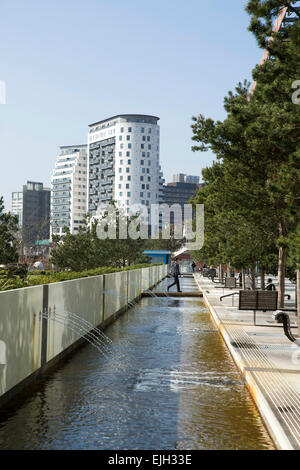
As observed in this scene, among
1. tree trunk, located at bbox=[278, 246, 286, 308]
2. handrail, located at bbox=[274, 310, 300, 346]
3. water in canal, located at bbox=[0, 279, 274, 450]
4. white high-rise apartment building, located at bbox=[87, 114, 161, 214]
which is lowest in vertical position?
water in canal, located at bbox=[0, 279, 274, 450]

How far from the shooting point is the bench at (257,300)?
15352mm

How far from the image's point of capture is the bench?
50.4 ft

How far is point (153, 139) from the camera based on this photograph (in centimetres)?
19188

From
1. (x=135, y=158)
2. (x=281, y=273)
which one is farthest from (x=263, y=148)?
(x=135, y=158)

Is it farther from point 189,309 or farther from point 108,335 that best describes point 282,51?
point 189,309

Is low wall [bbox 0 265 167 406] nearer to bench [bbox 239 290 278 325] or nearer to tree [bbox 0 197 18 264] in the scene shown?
bench [bbox 239 290 278 325]

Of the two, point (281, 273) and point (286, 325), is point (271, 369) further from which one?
point (281, 273)

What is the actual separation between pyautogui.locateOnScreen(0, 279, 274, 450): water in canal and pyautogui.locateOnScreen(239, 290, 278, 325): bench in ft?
9.93

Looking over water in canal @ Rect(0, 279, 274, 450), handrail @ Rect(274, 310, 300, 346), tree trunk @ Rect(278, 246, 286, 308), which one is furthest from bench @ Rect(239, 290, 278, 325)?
handrail @ Rect(274, 310, 300, 346)

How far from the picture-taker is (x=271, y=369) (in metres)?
8.98

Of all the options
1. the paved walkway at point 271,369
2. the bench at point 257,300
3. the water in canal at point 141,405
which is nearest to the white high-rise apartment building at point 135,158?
the bench at point 257,300

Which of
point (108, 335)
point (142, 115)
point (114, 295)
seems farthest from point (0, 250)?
point (142, 115)

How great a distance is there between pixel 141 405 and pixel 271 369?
7.98 feet
